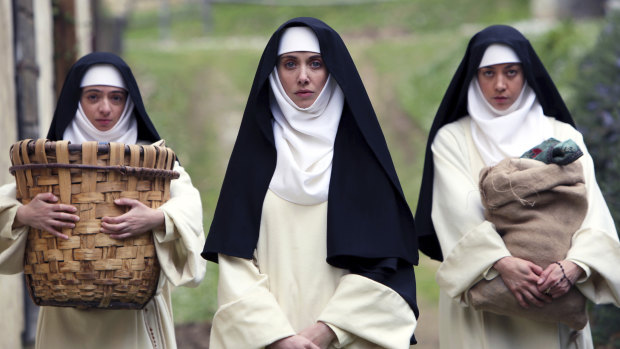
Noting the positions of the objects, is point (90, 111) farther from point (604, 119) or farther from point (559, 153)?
point (604, 119)

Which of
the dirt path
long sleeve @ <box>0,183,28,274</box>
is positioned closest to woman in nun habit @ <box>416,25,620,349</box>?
long sleeve @ <box>0,183,28,274</box>

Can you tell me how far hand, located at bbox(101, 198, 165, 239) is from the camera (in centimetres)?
414

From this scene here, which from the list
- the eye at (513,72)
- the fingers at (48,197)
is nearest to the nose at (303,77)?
the fingers at (48,197)

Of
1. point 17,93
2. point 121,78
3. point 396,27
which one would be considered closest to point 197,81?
point 396,27

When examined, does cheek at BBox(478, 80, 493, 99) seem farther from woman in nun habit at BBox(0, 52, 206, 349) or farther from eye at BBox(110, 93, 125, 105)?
eye at BBox(110, 93, 125, 105)

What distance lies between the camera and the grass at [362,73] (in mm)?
13977

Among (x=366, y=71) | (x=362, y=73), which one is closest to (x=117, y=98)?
(x=362, y=73)

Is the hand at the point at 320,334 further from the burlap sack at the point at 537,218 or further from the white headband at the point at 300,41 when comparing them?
the white headband at the point at 300,41

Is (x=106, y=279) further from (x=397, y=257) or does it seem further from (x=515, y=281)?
(x=515, y=281)

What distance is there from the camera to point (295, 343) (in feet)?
13.0

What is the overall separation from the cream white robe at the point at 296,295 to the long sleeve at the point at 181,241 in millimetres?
298

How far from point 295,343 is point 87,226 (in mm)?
1008

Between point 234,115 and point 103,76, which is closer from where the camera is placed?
point 103,76

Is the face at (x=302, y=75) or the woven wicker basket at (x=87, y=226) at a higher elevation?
the face at (x=302, y=75)
